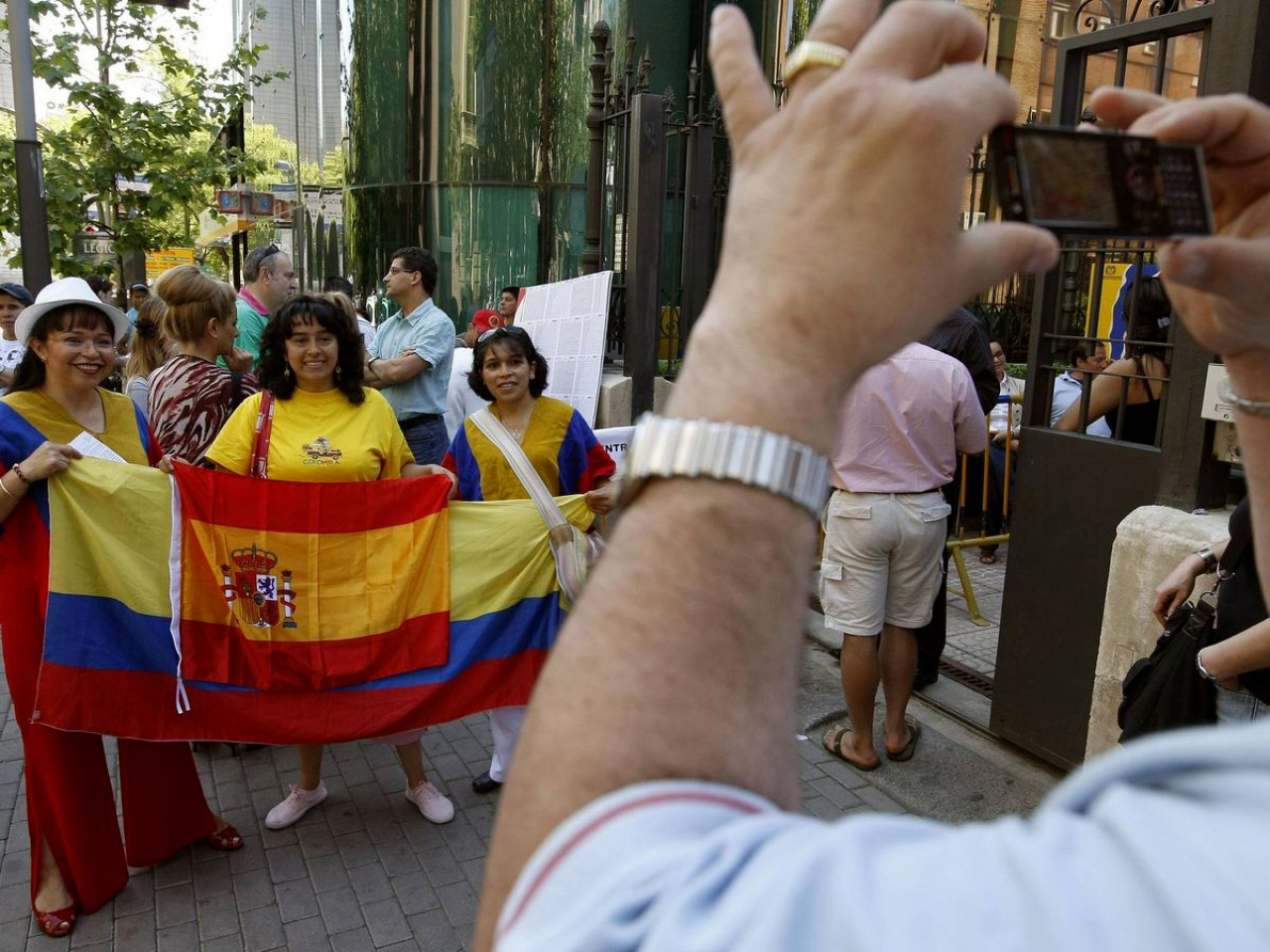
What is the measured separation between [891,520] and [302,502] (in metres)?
2.53

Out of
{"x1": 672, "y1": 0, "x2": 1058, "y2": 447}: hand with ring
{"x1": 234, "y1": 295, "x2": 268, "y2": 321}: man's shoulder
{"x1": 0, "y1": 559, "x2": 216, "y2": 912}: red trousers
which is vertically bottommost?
{"x1": 0, "y1": 559, "x2": 216, "y2": 912}: red trousers

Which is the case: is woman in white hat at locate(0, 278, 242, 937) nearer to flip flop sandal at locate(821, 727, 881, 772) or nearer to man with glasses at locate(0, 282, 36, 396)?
flip flop sandal at locate(821, 727, 881, 772)

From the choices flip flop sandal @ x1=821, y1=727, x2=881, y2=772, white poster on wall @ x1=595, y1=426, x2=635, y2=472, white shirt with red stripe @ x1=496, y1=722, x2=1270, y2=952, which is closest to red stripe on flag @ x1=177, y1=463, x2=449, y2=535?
white poster on wall @ x1=595, y1=426, x2=635, y2=472

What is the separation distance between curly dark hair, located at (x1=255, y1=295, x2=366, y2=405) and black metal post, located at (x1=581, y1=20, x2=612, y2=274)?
3.47 meters

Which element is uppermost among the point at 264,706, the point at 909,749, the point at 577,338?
the point at 577,338

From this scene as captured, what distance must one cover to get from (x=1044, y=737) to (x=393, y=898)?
2834 mm

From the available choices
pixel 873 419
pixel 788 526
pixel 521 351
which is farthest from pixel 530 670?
pixel 788 526

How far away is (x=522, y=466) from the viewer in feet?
14.3

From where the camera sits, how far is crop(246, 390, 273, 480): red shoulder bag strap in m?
4.12

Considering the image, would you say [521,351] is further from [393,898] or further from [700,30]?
[700,30]

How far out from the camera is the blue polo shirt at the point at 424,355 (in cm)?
608

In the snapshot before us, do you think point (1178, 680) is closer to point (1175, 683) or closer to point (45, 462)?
point (1175, 683)

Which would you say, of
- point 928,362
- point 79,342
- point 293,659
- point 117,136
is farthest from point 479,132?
point 293,659

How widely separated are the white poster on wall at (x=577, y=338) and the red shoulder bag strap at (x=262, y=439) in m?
2.25
